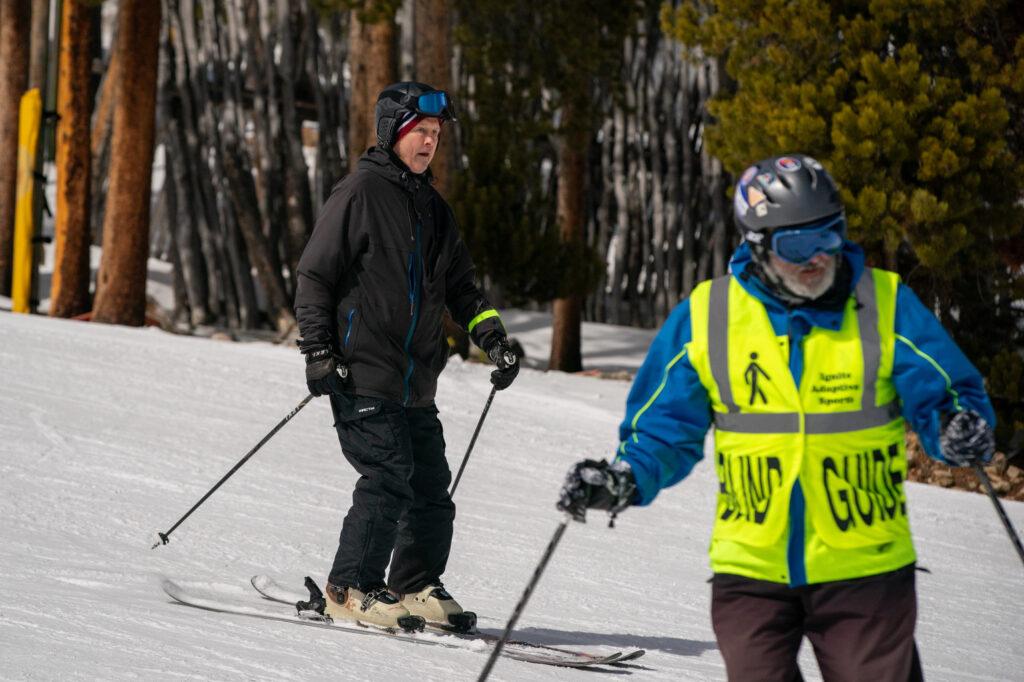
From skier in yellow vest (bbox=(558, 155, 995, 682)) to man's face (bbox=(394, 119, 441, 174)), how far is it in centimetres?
194

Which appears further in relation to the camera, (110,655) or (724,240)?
(724,240)

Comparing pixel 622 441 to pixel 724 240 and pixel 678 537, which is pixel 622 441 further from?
pixel 724 240

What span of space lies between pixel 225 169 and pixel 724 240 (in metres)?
6.24

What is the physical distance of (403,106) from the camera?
4418mm

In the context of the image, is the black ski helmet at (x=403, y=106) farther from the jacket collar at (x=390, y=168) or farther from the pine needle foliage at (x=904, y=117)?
the pine needle foliage at (x=904, y=117)

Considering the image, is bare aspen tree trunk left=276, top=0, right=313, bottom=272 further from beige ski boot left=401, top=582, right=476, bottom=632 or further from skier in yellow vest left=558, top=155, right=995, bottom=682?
skier in yellow vest left=558, top=155, right=995, bottom=682

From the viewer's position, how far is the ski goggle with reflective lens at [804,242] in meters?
2.59

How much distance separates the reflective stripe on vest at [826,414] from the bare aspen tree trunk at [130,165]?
38.0 ft

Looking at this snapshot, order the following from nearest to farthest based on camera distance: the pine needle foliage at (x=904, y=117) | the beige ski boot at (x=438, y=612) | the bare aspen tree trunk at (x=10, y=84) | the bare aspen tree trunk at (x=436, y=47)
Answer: the beige ski boot at (x=438, y=612), the pine needle foliage at (x=904, y=117), the bare aspen tree trunk at (x=436, y=47), the bare aspen tree trunk at (x=10, y=84)

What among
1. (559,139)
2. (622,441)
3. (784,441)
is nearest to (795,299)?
(784,441)

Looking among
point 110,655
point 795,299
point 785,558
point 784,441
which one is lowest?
point 110,655

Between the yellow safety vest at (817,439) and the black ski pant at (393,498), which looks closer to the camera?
the yellow safety vest at (817,439)

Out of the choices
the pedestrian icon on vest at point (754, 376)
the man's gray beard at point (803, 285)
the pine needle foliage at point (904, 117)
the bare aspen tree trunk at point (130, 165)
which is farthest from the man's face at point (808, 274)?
the bare aspen tree trunk at point (130, 165)

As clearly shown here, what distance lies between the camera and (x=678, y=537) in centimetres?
739
